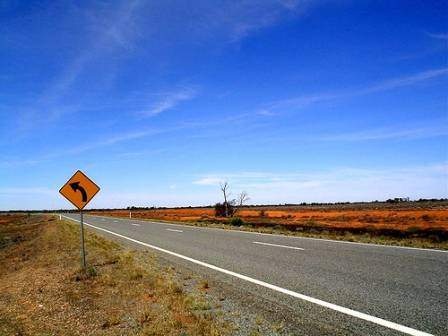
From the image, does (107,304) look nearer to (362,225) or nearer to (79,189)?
(79,189)

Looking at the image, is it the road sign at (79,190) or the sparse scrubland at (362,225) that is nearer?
the road sign at (79,190)

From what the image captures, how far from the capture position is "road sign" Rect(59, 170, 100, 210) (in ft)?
31.1

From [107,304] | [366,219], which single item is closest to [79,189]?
[107,304]

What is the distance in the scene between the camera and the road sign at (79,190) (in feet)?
31.1

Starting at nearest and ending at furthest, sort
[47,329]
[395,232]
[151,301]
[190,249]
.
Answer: [47,329]
[151,301]
[190,249]
[395,232]

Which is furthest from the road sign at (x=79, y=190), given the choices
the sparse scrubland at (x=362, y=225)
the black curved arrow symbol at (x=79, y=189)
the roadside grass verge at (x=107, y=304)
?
the sparse scrubland at (x=362, y=225)

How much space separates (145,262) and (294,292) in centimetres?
543

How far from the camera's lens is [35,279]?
32.3 ft

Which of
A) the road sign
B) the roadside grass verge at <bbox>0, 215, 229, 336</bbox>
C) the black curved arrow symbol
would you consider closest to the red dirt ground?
the roadside grass verge at <bbox>0, 215, 229, 336</bbox>

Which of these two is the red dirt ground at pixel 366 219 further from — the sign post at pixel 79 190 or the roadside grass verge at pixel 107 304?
the sign post at pixel 79 190

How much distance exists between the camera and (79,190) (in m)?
9.66

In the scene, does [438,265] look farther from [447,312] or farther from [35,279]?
[35,279]

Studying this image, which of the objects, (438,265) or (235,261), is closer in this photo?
(438,265)

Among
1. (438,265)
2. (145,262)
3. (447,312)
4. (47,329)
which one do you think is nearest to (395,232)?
(438,265)
